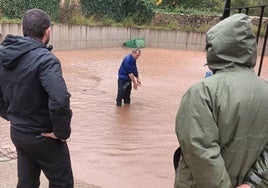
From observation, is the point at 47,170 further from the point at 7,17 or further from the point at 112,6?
the point at 112,6

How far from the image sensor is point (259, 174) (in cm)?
211

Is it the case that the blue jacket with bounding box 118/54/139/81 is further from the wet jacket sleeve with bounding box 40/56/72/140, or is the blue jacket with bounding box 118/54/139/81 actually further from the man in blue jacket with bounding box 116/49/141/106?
the wet jacket sleeve with bounding box 40/56/72/140

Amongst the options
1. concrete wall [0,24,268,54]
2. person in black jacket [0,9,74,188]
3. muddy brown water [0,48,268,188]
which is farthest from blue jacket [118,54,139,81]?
concrete wall [0,24,268,54]

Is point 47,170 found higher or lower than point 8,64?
lower

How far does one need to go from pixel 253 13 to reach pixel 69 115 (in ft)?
71.3

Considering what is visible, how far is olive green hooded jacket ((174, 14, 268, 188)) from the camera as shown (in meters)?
1.98

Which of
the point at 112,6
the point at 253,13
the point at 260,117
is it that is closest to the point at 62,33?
the point at 112,6

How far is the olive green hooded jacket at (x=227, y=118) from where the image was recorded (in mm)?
1982

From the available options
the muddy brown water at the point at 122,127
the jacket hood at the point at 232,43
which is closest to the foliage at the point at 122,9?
the muddy brown water at the point at 122,127

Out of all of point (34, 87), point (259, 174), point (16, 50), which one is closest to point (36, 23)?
point (16, 50)

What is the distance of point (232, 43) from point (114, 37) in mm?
19047

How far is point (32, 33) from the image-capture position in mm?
2877

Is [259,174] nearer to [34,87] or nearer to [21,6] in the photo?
[34,87]

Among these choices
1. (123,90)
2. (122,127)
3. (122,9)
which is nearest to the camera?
(122,127)
